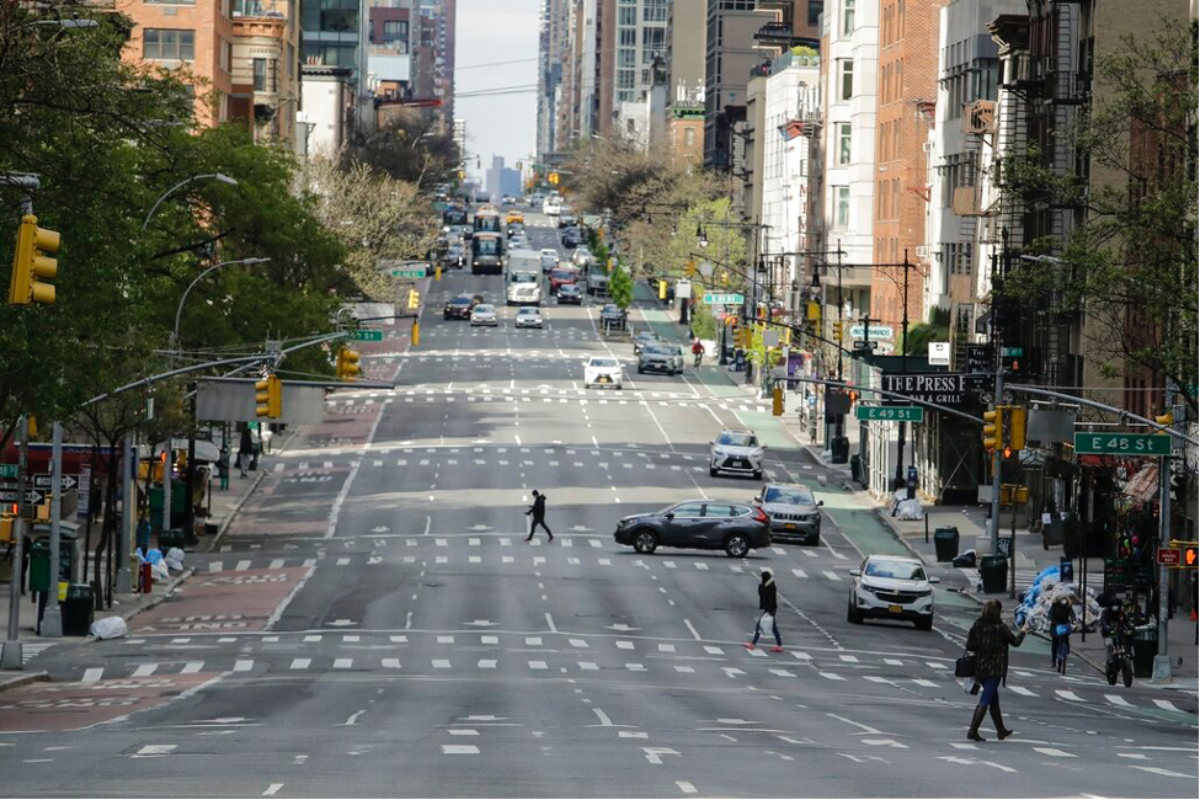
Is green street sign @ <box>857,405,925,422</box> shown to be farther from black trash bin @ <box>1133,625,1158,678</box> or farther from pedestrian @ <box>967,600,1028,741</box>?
pedestrian @ <box>967,600,1028,741</box>

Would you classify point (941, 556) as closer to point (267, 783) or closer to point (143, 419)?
point (143, 419)

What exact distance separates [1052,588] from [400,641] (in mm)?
15344

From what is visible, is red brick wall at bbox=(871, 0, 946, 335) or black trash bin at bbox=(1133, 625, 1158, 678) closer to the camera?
black trash bin at bbox=(1133, 625, 1158, 678)

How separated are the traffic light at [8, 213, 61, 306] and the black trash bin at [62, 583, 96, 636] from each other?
1083 inches

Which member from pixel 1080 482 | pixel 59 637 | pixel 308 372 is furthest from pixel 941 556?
pixel 59 637

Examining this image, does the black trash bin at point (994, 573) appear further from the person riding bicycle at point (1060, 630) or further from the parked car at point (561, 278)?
the parked car at point (561, 278)

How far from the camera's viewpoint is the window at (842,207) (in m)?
116

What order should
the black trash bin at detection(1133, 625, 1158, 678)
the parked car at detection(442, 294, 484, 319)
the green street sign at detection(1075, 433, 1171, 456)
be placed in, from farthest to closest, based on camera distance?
1. the parked car at detection(442, 294, 484, 319)
2. the black trash bin at detection(1133, 625, 1158, 678)
3. the green street sign at detection(1075, 433, 1171, 456)

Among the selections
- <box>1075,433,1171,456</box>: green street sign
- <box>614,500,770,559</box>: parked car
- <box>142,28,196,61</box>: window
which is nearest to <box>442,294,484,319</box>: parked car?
<box>142,28,196,61</box>: window

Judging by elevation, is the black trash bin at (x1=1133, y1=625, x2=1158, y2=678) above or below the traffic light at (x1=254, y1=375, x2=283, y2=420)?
below

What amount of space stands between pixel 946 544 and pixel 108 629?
2643 centimetres

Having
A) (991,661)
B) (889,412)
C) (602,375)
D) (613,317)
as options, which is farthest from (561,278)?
(991,661)

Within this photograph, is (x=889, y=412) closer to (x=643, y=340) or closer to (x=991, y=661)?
(x=991, y=661)

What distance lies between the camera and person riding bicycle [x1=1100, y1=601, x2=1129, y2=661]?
1681 inches
